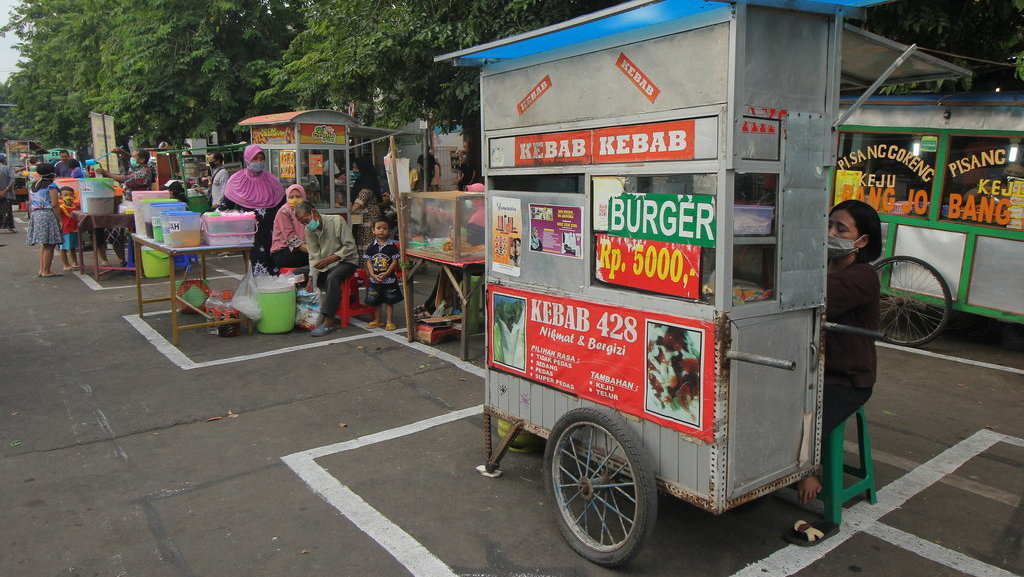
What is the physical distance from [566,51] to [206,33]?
16831 millimetres

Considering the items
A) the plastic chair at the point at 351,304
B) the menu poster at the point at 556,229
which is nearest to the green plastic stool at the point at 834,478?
the menu poster at the point at 556,229

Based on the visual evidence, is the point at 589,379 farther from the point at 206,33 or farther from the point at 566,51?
the point at 206,33

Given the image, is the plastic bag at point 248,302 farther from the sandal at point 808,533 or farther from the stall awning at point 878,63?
the stall awning at point 878,63

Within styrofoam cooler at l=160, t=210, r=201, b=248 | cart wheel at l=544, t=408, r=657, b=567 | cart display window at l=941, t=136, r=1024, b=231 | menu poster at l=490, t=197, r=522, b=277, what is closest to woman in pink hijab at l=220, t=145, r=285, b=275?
styrofoam cooler at l=160, t=210, r=201, b=248

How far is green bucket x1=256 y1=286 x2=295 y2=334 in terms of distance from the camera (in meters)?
7.71

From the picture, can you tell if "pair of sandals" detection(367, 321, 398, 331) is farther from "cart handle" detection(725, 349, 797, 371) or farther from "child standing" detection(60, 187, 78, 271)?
"child standing" detection(60, 187, 78, 271)

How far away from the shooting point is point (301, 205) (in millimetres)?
7984

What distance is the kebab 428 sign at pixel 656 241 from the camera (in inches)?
119

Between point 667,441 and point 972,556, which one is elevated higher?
point 667,441

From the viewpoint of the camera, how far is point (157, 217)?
25.1 ft

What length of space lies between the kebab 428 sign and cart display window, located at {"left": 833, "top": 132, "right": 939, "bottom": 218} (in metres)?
5.60

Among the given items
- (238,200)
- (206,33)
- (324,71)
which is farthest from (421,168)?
(238,200)

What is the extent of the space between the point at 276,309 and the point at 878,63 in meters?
6.15

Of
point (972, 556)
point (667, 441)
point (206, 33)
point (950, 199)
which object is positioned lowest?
point (972, 556)
